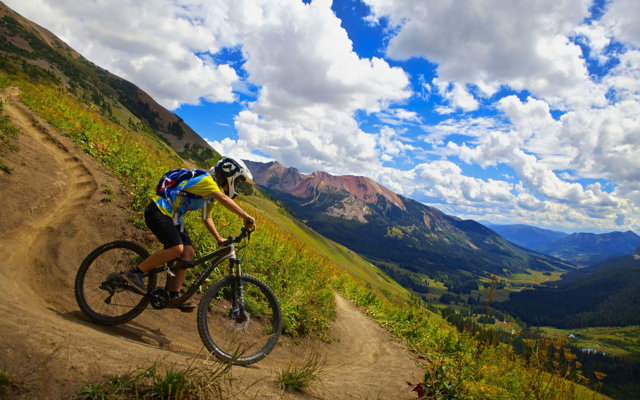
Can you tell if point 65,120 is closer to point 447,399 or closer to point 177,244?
point 177,244

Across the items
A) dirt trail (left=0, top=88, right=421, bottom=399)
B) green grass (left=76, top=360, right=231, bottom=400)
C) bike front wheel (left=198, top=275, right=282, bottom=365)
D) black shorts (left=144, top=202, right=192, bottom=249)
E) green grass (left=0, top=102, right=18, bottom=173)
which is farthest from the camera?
green grass (left=0, top=102, right=18, bottom=173)

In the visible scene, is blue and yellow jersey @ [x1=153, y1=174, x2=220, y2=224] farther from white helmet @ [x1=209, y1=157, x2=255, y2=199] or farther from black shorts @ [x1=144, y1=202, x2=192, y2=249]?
white helmet @ [x1=209, y1=157, x2=255, y2=199]

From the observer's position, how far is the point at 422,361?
1041 cm

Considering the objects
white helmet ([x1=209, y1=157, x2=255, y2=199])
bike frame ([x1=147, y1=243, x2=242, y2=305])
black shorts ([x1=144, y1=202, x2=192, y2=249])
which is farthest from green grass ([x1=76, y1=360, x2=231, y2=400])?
white helmet ([x1=209, y1=157, x2=255, y2=199])

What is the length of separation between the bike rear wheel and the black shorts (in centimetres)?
78

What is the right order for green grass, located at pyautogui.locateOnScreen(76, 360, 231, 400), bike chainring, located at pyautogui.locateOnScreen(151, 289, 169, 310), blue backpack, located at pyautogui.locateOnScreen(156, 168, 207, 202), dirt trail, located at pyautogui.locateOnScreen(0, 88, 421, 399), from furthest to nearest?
1. bike chainring, located at pyautogui.locateOnScreen(151, 289, 169, 310)
2. blue backpack, located at pyautogui.locateOnScreen(156, 168, 207, 202)
3. dirt trail, located at pyautogui.locateOnScreen(0, 88, 421, 399)
4. green grass, located at pyautogui.locateOnScreen(76, 360, 231, 400)

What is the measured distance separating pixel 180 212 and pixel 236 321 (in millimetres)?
2298

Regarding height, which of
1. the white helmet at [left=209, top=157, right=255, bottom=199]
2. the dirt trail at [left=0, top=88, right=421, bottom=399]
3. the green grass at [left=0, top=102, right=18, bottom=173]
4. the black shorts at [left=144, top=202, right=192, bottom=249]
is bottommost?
the dirt trail at [left=0, top=88, right=421, bottom=399]

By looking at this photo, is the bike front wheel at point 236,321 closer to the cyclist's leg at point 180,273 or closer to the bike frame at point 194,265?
the bike frame at point 194,265

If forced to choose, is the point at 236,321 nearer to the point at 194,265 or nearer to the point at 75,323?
the point at 194,265

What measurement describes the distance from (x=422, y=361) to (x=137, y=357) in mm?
9332

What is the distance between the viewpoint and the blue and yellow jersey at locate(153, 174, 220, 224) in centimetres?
543

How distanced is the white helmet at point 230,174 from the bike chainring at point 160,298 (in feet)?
7.24

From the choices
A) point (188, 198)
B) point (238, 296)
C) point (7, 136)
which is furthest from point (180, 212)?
point (7, 136)
